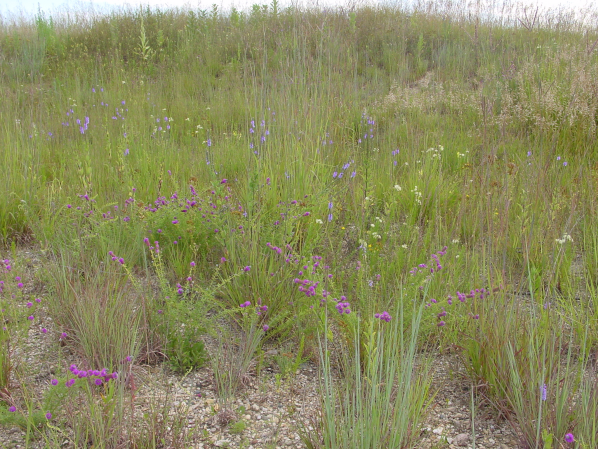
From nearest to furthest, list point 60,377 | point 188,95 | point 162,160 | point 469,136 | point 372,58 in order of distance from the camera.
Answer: point 60,377
point 162,160
point 469,136
point 188,95
point 372,58

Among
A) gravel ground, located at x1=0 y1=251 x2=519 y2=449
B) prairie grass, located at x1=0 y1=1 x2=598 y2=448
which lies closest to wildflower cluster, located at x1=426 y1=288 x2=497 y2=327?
prairie grass, located at x1=0 y1=1 x2=598 y2=448

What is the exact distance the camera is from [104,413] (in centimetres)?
154

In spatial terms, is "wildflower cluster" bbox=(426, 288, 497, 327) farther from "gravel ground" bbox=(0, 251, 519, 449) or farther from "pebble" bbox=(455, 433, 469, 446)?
"pebble" bbox=(455, 433, 469, 446)

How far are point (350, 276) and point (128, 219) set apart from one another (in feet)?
4.21

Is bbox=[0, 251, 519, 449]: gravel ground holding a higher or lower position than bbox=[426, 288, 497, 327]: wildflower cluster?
lower

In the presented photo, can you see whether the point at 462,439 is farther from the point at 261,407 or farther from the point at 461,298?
the point at 261,407

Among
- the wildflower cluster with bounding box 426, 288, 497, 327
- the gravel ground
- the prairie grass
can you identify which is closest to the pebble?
the gravel ground

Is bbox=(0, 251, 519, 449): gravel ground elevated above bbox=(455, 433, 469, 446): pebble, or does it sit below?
above

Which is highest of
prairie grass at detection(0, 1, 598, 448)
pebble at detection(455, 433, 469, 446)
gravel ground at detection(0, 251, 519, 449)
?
prairie grass at detection(0, 1, 598, 448)

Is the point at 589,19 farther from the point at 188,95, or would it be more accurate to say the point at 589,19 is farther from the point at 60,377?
the point at 60,377

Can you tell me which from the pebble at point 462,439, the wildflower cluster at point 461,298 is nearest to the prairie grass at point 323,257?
the wildflower cluster at point 461,298

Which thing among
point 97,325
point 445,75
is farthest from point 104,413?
point 445,75

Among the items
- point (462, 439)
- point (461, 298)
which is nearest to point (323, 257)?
point (461, 298)

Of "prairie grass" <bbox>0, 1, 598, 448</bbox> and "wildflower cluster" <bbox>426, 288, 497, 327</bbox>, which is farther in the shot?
"wildflower cluster" <bbox>426, 288, 497, 327</bbox>
